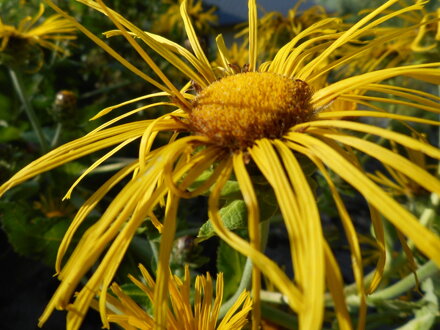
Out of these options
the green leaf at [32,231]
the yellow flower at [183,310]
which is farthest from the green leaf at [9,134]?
the yellow flower at [183,310]

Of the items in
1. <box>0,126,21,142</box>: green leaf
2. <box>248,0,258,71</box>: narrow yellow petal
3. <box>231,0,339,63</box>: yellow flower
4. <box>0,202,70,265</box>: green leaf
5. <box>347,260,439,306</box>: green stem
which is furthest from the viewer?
<box>231,0,339,63</box>: yellow flower

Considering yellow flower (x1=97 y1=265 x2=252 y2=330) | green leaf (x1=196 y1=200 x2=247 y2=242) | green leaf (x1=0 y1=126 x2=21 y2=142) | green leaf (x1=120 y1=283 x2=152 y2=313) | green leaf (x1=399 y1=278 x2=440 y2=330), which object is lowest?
green leaf (x1=399 y1=278 x2=440 y2=330)

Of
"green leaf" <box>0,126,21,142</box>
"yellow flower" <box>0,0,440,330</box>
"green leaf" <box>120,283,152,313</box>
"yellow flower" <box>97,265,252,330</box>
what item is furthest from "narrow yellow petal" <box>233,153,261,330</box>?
"green leaf" <box>0,126,21,142</box>

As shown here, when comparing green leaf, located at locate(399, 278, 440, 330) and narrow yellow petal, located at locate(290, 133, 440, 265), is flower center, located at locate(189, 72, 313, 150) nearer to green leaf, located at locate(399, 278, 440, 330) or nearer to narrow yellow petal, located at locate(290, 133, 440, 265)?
narrow yellow petal, located at locate(290, 133, 440, 265)

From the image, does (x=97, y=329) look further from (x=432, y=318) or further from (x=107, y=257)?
(x=107, y=257)

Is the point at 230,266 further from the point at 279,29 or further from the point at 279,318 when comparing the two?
the point at 279,29

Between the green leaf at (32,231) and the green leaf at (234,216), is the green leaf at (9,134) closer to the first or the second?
the green leaf at (32,231)

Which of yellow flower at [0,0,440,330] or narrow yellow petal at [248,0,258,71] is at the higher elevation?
narrow yellow petal at [248,0,258,71]
